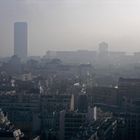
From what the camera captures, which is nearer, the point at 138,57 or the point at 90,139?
the point at 90,139

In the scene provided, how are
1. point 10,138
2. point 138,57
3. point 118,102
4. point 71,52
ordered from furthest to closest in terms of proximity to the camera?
point 71,52, point 138,57, point 118,102, point 10,138

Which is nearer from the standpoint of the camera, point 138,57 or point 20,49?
point 20,49

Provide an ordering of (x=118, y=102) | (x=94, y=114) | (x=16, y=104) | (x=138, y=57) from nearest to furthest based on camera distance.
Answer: (x=94, y=114) < (x=16, y=104) < (x=118, y=102) < (x=138, y=57)

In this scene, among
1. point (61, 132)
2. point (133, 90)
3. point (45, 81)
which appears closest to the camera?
point (61, 132)

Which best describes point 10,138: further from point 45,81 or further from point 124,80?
point 45,81

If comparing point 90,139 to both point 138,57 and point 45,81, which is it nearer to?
point 45,81

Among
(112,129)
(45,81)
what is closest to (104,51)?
(45,81)

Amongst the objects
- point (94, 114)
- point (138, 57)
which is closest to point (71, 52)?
point (138, 57)

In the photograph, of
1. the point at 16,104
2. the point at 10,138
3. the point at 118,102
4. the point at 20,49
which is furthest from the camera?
the point at 20,49
